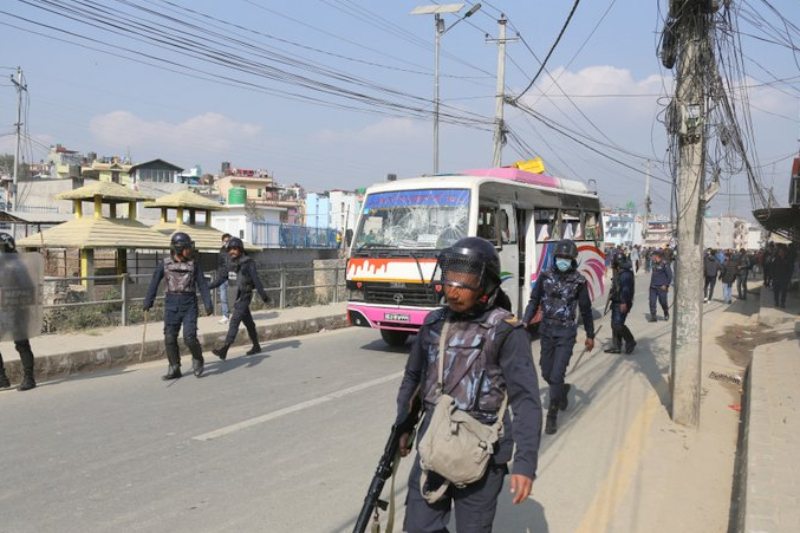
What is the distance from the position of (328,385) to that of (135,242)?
14.4m

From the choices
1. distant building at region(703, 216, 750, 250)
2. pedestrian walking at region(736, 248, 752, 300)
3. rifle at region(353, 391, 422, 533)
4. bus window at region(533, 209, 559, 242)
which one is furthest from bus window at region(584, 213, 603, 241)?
distant building at region(703, 216, 750, 250)

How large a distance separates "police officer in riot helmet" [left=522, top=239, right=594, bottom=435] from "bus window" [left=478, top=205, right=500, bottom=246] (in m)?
3.59

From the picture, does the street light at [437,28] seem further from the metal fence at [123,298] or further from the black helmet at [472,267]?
the black helmet at [472,267]

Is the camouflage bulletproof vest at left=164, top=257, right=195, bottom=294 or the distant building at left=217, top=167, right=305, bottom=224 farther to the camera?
the distant building at left=217, top=167, right=305, bottom=224

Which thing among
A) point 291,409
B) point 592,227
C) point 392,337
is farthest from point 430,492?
point 592,227

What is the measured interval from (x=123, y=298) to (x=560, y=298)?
7.98 m

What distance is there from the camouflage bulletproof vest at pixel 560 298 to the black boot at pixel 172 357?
4.49m

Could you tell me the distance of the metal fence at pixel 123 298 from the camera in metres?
10.4

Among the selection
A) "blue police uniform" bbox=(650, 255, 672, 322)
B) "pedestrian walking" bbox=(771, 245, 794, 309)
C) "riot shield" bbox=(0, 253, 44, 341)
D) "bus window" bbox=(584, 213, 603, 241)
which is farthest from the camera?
"pedestrian walking" bbox=(771, 245, 794, 309)

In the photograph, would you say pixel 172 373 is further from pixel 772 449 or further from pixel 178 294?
pixel 772 449

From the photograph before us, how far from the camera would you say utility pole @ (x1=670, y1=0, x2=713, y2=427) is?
596cm

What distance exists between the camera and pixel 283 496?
4125mm

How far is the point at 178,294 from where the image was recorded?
7.56 meters

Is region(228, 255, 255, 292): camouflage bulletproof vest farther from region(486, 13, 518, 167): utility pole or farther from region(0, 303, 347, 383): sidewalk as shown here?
region(486, 13, 518, 167): utility pole
